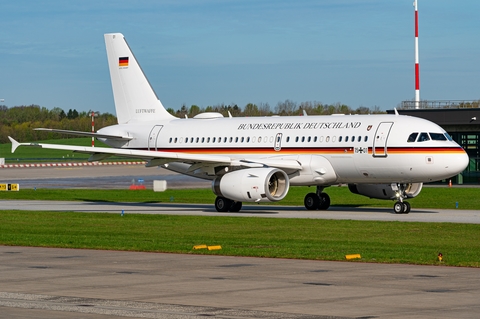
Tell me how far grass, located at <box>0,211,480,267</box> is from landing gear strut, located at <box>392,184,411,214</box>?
522 centimetres

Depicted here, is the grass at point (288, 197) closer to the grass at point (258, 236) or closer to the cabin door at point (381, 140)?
the cabin door at point (381, 140)

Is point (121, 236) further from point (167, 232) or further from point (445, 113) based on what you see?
point (445, 113)

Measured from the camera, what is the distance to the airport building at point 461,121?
64.3 metres

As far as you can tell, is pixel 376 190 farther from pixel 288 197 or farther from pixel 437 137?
pixel 288 197

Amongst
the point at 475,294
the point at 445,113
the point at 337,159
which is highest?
the point at 445,113

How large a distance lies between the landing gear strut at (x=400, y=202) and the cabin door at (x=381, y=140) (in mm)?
2021

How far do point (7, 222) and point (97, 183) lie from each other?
120 feet

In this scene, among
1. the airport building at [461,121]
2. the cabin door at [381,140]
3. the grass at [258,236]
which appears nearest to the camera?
the grass at [258,236]

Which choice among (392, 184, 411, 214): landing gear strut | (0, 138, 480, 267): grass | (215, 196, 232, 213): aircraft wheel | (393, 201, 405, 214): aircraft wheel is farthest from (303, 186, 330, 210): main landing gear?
(0, 138, 480, 267): grass

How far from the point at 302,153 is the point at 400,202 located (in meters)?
4.78

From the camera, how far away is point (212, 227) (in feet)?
98.5

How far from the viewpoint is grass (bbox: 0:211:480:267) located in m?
21.9

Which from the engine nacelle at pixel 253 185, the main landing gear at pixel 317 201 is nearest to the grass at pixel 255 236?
the engine nacelle at pixel 253 185

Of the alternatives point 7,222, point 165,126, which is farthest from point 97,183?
point 7,222
